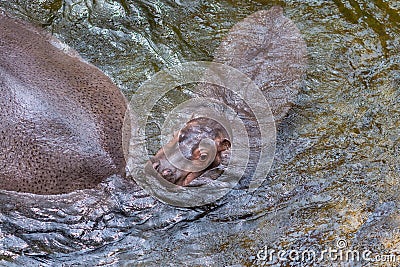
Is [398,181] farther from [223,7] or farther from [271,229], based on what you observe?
[223,7]

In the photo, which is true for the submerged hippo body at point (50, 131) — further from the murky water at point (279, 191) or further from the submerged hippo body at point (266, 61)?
the submerged hippo body at point (266, 61)

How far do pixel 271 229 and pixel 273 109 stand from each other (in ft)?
4.00

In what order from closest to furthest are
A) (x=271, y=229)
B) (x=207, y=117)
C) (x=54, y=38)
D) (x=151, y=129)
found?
(x=271, y=229) → (x=207, y=117) → (x=151, y=129) → (x=54, y=38)

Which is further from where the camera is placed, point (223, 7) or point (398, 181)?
point (223, 7)

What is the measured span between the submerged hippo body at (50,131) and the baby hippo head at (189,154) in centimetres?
49

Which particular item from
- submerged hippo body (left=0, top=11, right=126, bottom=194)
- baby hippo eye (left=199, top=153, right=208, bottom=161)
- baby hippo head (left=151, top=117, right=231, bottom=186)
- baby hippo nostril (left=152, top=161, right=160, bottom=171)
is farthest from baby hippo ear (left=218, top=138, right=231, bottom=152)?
submerged hippo body (left=0, top=11, right=126, bottom=194)

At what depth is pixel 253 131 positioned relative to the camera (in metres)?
5.14

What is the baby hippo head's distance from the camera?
14.9 ft

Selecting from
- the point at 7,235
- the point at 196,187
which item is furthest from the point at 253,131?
the point at 7,235

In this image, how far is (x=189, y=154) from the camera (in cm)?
454

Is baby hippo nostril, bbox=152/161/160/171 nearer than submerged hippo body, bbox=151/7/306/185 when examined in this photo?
Yes

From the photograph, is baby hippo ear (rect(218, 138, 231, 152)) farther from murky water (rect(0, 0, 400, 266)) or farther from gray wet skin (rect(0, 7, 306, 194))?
murky water (rect(0, 0, 400, 266))

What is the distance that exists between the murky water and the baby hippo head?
1.14ft

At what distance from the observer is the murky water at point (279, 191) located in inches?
179
